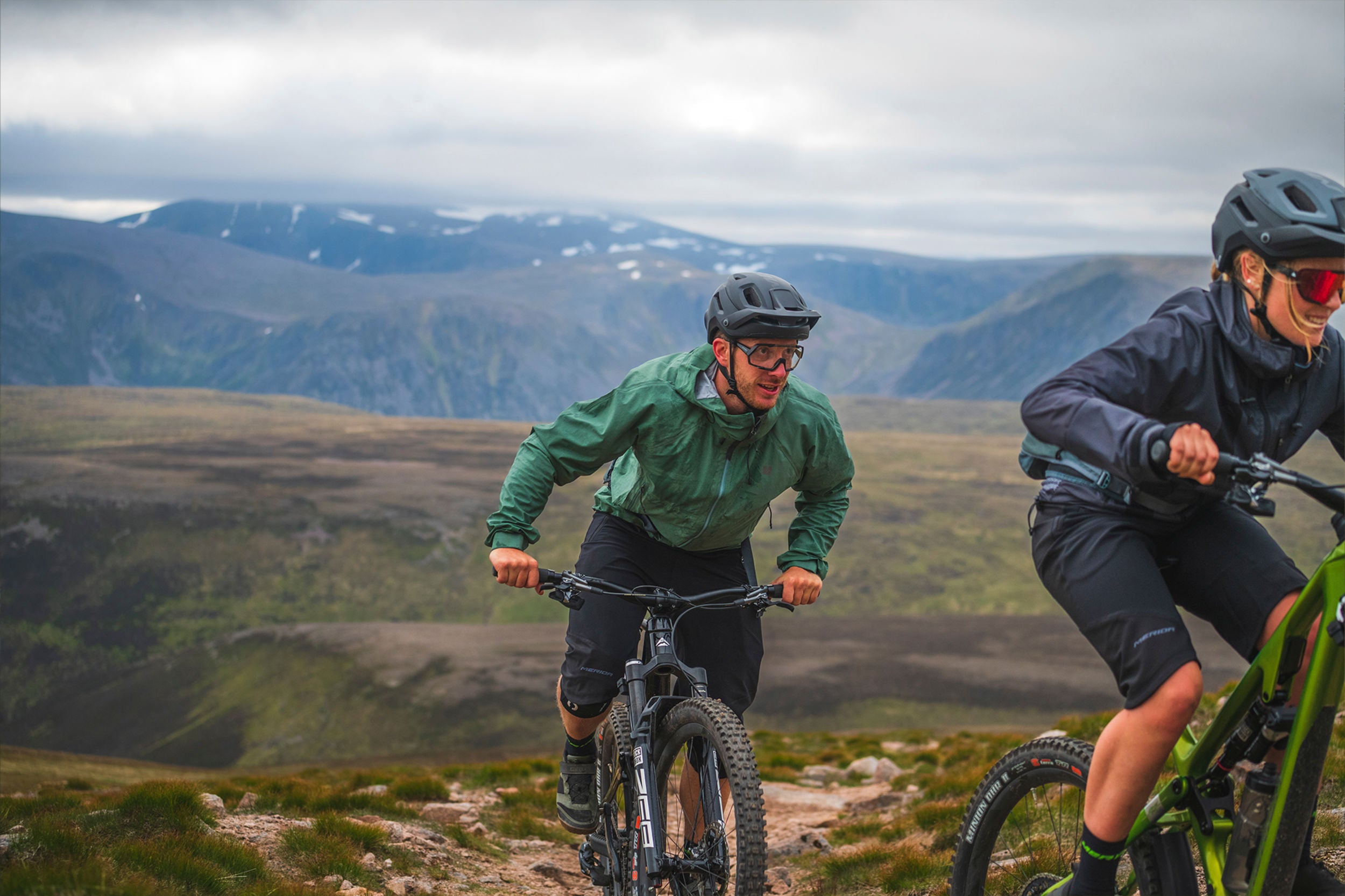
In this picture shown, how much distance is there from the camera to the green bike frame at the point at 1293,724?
11.5 ft

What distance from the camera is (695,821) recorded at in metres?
5.48

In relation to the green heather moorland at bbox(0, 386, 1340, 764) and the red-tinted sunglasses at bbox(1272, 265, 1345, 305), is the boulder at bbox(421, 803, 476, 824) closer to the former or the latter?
the red-tinted sunglasses at bbox(1272, 265, 1345, 305)

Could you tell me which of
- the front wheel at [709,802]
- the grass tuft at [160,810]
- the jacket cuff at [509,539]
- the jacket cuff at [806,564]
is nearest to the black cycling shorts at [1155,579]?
the front wheel at [709,802]

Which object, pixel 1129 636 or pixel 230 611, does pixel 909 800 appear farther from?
pixel 230 611

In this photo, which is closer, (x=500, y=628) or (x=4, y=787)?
(x=4, y=787)

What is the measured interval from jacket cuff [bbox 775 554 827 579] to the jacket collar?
0.91 m

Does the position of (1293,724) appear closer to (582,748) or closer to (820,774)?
(582,748)

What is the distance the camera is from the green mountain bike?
3.51 meters

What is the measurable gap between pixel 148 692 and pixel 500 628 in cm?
4642

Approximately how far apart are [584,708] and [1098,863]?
3.01 meters

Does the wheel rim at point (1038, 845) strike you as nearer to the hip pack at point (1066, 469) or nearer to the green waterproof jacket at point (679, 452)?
the hip pack at point (1066, 469)

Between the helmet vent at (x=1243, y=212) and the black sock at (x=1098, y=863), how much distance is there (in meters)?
2.47

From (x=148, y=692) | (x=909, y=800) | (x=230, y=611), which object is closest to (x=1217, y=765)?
(x=909, y=800)

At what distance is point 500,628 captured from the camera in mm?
151125
